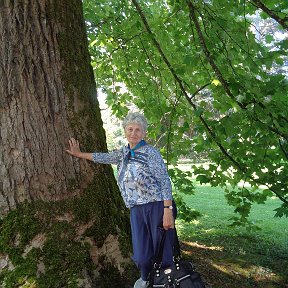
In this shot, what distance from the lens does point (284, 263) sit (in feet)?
16.0

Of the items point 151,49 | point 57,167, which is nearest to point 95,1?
point 151,49

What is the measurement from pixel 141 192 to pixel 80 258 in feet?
2.57

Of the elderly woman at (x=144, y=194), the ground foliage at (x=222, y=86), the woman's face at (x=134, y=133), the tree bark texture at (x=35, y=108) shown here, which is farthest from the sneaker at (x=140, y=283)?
the ground foliage at (x=222, y=86)

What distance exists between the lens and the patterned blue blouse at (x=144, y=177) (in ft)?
9.72

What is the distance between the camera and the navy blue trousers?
300cm

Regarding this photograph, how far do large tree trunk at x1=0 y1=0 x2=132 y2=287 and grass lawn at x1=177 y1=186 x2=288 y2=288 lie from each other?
1.30 metres

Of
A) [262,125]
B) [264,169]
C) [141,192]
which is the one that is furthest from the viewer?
[264,169]

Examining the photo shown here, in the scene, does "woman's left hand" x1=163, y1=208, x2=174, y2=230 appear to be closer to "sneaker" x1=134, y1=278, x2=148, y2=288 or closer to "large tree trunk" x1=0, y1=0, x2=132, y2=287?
"sneaker" x1=134, y1=278, x2=148, y2=288

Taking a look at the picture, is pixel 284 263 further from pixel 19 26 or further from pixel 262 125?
pixel 19 26

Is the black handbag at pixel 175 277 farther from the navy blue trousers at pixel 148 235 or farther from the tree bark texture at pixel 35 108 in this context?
the tree bark texture at pixel 35 108

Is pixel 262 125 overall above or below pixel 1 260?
above

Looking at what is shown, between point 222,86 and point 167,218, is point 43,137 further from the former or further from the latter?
point 222,86

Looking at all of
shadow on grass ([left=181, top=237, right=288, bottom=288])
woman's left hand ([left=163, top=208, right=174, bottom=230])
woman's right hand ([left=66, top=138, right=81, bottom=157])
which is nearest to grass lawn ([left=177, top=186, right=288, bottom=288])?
shadow on grass ([left=181, top=237, right=288, bottom=288])

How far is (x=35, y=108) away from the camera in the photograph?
3.10m
